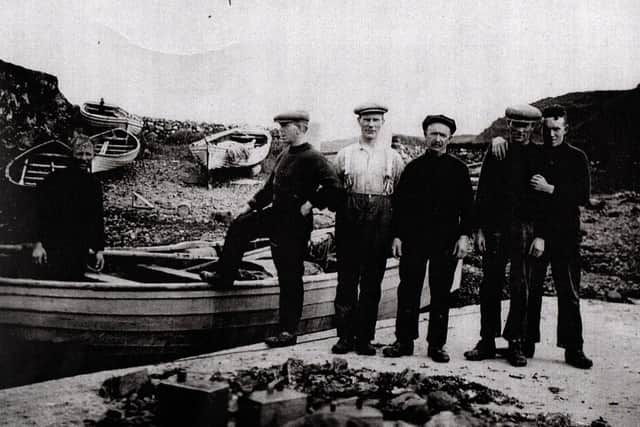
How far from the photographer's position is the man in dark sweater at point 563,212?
4.39 metres

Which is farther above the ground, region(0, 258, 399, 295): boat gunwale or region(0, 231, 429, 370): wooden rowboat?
region(0, 258, 399, 295): boat gunwale

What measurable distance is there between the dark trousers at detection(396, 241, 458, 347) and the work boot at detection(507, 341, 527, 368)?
1.54 ft

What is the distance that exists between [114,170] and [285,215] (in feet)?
7.34

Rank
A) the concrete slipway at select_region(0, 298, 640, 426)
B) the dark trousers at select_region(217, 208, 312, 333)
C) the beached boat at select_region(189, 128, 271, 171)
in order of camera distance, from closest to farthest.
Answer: the concrete slipway at select_region(0, 298, 640, 426), the dark trousers at select_region(217, 208, 312, 333), the beached boat at select_region(189, 128, 271, 171)

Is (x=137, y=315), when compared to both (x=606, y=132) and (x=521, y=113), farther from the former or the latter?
(x=606, y=132)

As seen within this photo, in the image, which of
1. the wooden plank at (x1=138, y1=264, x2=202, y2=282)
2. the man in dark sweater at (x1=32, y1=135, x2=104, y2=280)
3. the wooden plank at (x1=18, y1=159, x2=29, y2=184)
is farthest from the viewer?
the wooden plank at (x1=18, y1=159, x2=29, y2=184)

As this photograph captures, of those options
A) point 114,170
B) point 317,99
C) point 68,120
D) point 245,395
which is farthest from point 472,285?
point 245,395

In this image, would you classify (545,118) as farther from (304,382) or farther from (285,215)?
(304,382)

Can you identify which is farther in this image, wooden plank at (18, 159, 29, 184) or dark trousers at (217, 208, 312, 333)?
wooden plank at (18, 159, 29, 184)

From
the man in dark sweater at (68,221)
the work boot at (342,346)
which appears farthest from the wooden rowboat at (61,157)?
the work boot at (342,346)

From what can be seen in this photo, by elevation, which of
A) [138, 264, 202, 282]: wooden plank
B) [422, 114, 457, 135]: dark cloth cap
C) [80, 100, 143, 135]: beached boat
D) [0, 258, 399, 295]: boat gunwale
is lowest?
[0, 258, 399, 295]: boat gunwale

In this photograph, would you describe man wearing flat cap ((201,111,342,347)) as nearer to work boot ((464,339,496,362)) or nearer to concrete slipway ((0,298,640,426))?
concrete slipway ((0,298,640,426))

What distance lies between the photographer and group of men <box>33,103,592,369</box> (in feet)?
14.4

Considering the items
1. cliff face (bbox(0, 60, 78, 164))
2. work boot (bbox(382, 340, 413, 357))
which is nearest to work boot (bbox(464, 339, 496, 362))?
work boot (bbox(382, 340, 413, 357))
